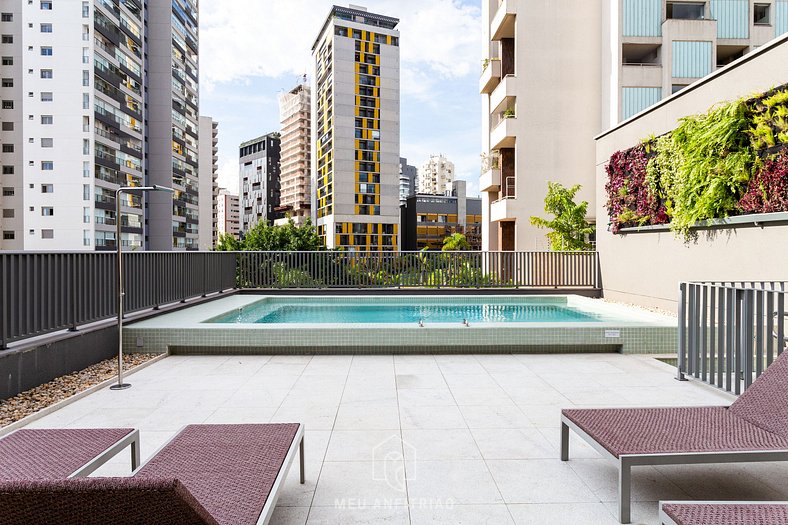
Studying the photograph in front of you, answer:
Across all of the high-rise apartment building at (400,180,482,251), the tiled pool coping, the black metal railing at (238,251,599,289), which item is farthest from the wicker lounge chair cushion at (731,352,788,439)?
the high-rise apartment building at (400,180,482,251)

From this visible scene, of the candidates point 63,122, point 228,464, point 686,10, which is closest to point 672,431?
point 228,464

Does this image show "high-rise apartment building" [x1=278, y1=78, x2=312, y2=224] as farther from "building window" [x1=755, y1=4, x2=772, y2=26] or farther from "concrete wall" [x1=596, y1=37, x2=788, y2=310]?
"concrete wall" [x1=596, y1=37, x2=788, y2=310]

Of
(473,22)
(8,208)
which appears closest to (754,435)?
(473,22)

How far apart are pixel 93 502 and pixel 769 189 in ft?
24.6

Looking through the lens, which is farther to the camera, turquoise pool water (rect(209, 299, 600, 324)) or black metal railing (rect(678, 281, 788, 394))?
turquoise pool water (rect(209, 299, 600, 324))

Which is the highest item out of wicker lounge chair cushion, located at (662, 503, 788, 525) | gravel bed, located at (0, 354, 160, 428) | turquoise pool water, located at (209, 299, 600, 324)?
wicker lounge chair cushion, located at (662, 503, 788, 525)

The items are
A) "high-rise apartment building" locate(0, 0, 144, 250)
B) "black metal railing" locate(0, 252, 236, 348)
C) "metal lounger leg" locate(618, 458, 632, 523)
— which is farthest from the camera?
"high-rise apartment building" locate(0, 0, 144, 250)

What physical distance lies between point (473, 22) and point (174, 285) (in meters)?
22.8

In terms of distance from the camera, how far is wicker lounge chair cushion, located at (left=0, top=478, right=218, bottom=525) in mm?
991

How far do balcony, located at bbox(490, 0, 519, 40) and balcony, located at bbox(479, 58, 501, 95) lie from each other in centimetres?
96

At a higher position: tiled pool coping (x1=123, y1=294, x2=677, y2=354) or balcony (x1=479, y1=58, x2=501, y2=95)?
balcony (x1=479, y1=58, x2=501, y2=95)

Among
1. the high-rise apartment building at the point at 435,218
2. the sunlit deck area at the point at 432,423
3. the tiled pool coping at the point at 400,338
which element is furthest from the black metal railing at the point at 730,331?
the high-rise apartment building at the point at 435,218

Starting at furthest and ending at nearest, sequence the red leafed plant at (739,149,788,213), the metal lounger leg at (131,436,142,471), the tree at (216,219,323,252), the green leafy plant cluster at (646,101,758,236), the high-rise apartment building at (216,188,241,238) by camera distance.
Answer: the high-rise apartment building at (216,188,241,238)
the tree at (216,219,323,252)
the green leafy plant cluster at (646,101,758,236)
the red leafed plant at (739,149,788,213)
the metal lounger leg at (131,436,142,471)

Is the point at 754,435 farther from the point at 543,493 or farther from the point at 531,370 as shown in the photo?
the point at 531,370
